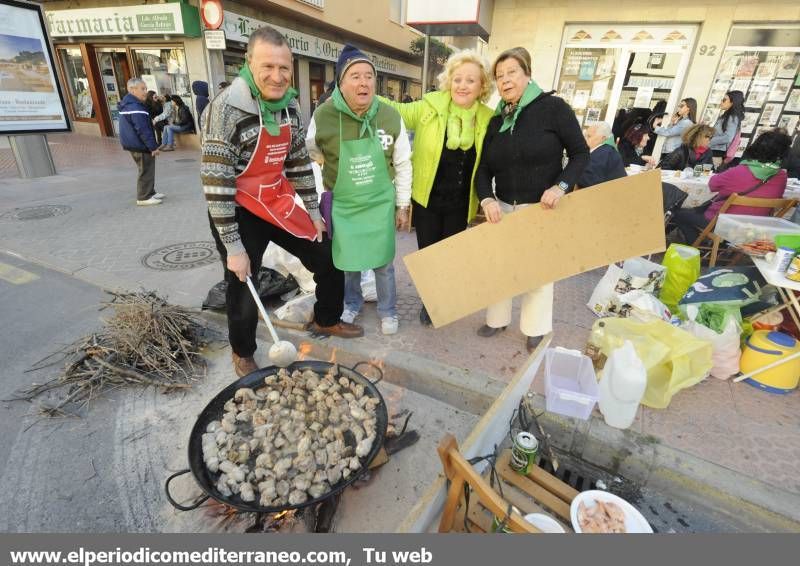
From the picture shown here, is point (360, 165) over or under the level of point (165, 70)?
under

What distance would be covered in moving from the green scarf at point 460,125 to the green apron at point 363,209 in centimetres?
51

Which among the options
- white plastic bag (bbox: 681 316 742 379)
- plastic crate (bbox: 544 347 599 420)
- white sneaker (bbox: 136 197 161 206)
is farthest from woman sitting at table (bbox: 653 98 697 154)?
white sneaker (bbox: 136 197 161 206)

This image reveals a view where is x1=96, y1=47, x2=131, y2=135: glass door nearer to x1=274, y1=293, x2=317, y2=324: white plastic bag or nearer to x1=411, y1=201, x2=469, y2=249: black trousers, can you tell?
x1=274, y1=293, x2=317, y2=324: white plastic bag

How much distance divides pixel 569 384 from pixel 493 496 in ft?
5.52

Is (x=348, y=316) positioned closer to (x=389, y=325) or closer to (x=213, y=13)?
(x=389, y=325)

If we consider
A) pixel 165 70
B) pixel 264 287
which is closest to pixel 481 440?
pixel 264 287

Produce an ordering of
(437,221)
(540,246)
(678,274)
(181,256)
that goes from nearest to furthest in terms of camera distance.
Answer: (540,246)
(437,221)
(678,274)
(181,256)

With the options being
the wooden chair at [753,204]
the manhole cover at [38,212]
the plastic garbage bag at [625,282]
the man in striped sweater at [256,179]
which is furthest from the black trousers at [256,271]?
the manhole cover at [38,212]

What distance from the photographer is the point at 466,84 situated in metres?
2.63

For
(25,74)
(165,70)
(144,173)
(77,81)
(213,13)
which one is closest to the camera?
(144,173)

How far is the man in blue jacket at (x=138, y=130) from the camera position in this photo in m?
6.39

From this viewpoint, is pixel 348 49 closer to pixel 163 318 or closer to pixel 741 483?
pixel 163 318

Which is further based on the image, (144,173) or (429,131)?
(144,173)

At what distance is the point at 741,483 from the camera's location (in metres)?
2.09
